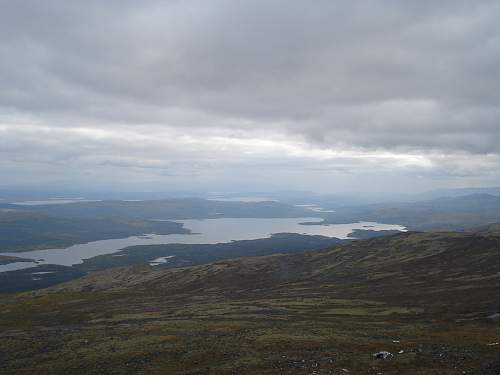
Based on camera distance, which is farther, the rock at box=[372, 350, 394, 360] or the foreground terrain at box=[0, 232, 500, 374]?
the foreground terrain at box=[0, 232, 500, 374]

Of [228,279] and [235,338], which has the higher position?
[235,338]


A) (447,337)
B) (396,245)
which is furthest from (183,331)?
(396,245)

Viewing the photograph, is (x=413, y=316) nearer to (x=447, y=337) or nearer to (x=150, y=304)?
(x=447, y=337)

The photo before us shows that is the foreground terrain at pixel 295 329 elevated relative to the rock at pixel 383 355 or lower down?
lower down

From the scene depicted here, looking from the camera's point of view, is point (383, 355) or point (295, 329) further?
point (295, 329)

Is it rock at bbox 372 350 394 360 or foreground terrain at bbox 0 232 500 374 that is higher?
rock at bbox 372 350 394 360

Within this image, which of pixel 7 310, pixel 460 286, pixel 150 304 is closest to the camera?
pixel 460 286

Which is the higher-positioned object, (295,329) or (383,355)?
(383,355)

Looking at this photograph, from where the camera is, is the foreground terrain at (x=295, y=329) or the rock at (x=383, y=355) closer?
the rock at (x=383, y=355)
